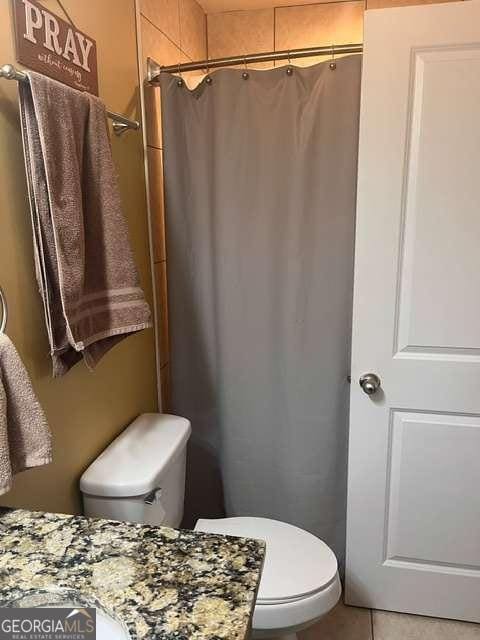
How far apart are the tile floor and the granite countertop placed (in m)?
1.13

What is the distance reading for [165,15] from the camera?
1747mm

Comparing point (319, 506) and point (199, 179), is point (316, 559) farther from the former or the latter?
point (199, 179)

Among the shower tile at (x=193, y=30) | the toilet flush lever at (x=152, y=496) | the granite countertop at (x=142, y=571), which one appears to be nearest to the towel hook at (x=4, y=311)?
the granite countertop at (x=142, y=571)

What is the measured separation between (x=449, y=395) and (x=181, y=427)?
0.83 m

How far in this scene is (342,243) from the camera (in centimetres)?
164

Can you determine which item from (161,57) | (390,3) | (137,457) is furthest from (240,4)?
(137,457)

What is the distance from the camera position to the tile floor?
5.60ft

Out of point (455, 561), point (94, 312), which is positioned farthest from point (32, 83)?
point (455, 561)

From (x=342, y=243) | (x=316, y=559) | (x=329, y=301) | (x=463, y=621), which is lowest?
(x=463, y=621)

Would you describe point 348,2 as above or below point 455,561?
above

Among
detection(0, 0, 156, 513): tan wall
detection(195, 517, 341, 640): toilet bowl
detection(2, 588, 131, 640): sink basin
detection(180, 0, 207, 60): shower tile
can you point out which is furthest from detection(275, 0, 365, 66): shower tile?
detection(2, 588, 131, 640): sink basin

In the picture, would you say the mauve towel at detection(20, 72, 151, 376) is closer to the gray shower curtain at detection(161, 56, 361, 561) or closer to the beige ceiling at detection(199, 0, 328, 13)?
the gray shower curtain at detection(161, 56, 361, 561)

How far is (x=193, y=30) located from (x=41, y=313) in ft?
4.45

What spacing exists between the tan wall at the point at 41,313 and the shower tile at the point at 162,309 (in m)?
0.08
